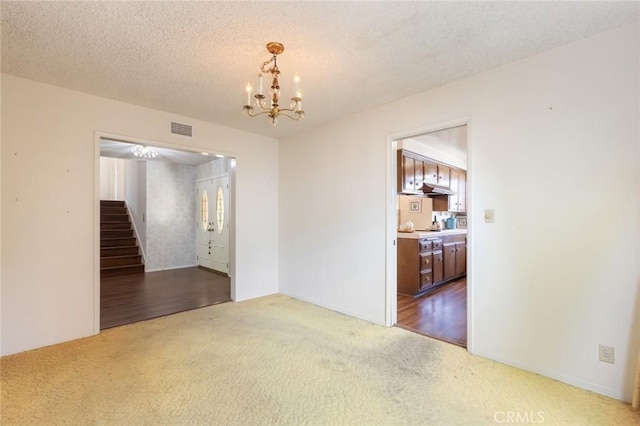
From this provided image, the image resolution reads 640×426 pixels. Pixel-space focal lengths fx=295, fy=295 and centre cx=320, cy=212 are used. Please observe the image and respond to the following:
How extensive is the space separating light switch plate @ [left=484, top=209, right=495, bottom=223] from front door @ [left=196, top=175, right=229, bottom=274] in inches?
204

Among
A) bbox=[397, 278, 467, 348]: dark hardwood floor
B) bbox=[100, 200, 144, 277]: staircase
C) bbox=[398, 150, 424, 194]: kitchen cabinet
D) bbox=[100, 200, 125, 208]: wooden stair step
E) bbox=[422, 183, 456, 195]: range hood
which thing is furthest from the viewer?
bbox=[100, 200, 125, 208]: wooden stair step

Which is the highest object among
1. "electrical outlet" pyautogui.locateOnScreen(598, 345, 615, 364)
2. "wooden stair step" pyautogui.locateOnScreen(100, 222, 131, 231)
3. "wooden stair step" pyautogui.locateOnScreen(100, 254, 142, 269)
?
"wooden stair step" pyautogui.locateOnScreen(100, 222, 131, 231)

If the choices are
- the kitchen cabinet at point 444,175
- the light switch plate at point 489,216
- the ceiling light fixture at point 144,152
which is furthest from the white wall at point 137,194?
the light switch plate at point 489,216

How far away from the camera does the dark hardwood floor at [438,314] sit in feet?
10.4

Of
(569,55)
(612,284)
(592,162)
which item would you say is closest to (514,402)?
(612,284)

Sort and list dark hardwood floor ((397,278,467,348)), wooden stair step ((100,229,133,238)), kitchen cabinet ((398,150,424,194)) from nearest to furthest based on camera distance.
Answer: dark hardwood floor ((397,278,467,348)) < kitchen cabinet ((398,150,424,194)) < wooden stair step ((100,229,133,238))

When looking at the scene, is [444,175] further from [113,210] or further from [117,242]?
[113,210]

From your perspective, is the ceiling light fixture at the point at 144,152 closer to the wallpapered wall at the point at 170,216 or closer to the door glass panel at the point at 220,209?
the wallpapered wall at the point at 170,216

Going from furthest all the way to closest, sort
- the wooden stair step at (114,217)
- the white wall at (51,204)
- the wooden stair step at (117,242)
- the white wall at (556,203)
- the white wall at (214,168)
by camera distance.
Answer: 1. the wooden stair step at (114,217)
2. the wooden stair step at (117,242)
3. the white wall at (214,168)
4. the white wall at (51,204)
5. the white wall at (556,203)

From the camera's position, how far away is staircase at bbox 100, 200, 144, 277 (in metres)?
6.81

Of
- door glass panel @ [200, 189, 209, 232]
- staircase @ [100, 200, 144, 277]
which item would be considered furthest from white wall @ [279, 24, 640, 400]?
staircase @ [100, 200, 144, 277]

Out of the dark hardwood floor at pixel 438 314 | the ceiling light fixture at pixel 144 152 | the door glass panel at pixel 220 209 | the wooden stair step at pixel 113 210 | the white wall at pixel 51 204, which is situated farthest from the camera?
the wooden stair step at pixel 113 210

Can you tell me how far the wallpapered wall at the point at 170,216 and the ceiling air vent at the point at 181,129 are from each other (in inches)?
148

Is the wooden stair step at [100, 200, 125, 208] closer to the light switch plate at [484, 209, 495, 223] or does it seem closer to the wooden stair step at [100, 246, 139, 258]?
the wooden stair step at [100, 246, 139, 258]
